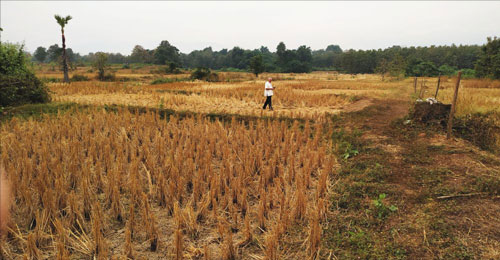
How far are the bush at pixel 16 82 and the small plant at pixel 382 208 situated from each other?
42.3 ft

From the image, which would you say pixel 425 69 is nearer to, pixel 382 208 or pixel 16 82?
pixel 382 208

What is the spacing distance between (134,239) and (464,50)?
90521 millimetres

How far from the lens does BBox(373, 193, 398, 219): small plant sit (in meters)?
3.66

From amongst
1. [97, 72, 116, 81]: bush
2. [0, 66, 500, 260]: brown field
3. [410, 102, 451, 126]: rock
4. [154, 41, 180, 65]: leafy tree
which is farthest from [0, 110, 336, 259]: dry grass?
[154, 41, 180, 65]: leafy tree

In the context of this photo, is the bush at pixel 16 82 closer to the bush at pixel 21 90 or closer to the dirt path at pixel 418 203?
the bush at pixel 21 90

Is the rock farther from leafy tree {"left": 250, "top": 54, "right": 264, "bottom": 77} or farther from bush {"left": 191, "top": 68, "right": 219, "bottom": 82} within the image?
leafy tree {"left": 250, "top": 54, "right": 264, "bottom": 77}

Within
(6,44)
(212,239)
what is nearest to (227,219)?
(212,239)

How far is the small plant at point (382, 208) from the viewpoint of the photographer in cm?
366

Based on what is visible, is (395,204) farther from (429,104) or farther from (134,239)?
(429,104)

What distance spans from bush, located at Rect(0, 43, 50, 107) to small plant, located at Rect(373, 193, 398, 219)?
12902 millimetres

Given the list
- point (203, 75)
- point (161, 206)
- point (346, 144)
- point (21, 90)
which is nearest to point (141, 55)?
point (203, 75)

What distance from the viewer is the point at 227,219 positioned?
3.71 meters

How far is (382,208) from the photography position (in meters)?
3.77

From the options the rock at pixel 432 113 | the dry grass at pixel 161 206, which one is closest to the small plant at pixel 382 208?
the dry grass at pixel 161 206
